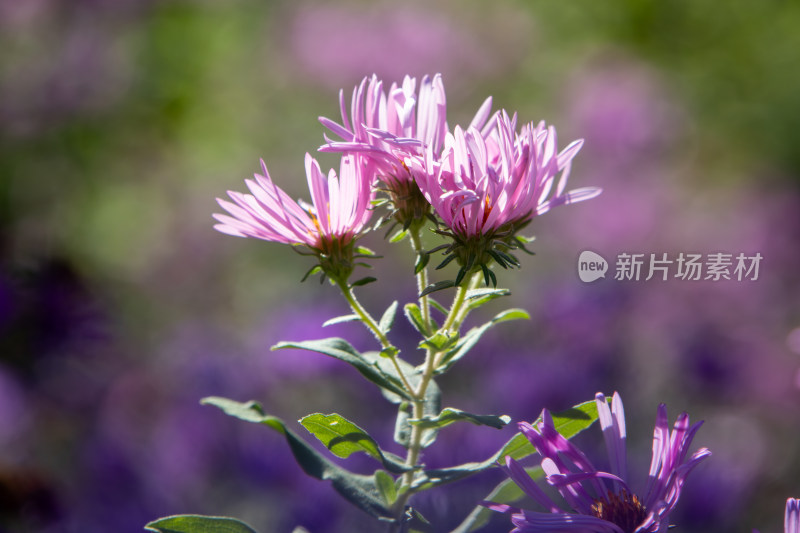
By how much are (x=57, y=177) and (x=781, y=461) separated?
5.76 feet

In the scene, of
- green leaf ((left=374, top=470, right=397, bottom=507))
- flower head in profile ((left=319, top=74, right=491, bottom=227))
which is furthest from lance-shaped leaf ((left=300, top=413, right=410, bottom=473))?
flower head in profile ((left=319, top=74, right=491, bottom=227))

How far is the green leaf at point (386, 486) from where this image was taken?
41 cm

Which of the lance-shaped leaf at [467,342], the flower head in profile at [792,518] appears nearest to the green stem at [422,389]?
the lance-shaped leaf at [467,342]

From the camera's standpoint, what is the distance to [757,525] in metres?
0.91

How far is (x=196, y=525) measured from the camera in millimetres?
405

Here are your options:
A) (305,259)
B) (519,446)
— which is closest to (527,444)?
(519,446)

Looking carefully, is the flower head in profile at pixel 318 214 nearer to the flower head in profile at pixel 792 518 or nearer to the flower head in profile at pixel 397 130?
the flower head in profile at pixel 397 130

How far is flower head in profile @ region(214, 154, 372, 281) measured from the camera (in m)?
0.45

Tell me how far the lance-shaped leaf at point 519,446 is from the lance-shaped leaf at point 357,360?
1.7 inches

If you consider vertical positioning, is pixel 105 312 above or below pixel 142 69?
below

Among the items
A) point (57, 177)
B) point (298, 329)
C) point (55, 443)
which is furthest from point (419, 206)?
point (57, 177)

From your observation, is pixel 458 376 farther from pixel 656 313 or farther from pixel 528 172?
pixel 528 172

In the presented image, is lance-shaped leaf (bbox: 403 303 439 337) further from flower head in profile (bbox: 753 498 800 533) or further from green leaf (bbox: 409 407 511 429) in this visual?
flower head in profile (bbox: 753 498 800 533)

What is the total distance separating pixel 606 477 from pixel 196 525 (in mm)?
191
